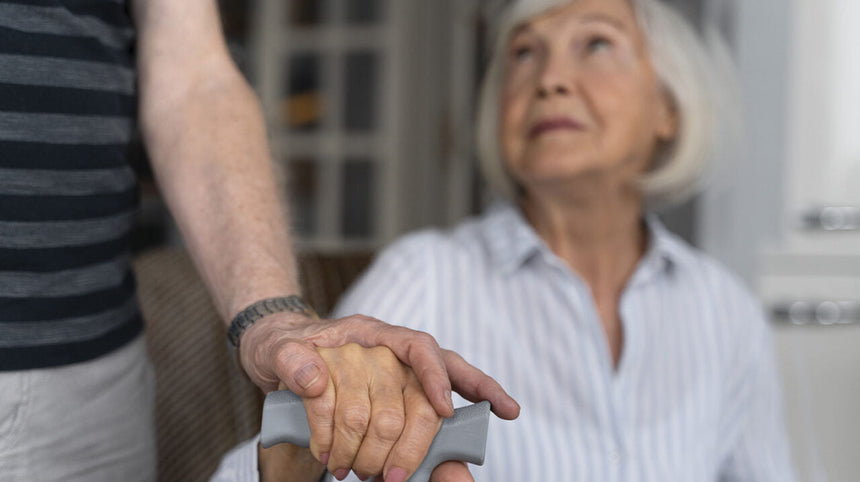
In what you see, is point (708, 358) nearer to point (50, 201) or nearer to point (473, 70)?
point (50, 201)

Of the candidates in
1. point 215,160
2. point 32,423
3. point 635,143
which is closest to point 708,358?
point 635,143

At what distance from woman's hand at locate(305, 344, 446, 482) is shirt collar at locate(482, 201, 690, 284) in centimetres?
77

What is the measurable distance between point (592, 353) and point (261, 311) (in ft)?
2.17

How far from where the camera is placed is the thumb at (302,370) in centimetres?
49

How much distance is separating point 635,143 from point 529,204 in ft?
0.66

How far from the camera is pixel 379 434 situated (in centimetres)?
48

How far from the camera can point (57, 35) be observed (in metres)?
0.65

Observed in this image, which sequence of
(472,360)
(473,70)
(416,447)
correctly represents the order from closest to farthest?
(416,447) → (472,360) → (473,70)

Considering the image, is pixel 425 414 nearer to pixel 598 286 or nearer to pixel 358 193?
pixel 598 286

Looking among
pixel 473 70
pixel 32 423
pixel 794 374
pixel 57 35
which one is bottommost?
pixel 794 374

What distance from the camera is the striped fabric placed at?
626mm

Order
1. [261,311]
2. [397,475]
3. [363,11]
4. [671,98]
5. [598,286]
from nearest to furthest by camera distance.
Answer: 1. [397,475]
2. [261,311]
3. [598,286]
4. [671,98]
5. [363,11]

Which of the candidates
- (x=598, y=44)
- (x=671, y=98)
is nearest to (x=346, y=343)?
(x=598, y=44)

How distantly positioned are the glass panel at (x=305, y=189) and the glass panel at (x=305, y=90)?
17 centimetres
